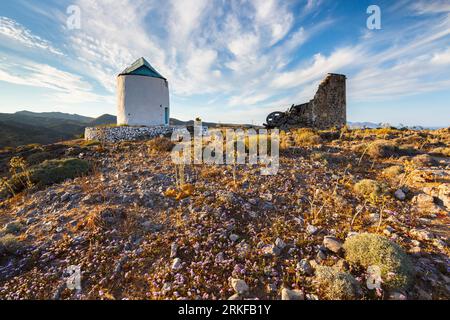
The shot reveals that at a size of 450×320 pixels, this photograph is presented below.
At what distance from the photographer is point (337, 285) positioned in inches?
120

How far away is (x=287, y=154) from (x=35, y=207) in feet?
31.7

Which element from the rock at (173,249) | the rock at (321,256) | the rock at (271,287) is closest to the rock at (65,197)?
the rock at (173,249)

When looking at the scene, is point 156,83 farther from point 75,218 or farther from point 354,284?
point 354,284

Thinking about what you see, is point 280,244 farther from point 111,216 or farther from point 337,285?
point 111,216

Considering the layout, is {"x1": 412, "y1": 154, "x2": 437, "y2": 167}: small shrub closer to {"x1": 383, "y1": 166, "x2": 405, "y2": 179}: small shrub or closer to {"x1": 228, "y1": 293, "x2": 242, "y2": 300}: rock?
{"x1": 383, "y1": 166, "x2": 405, "y2": 179}: small shrub

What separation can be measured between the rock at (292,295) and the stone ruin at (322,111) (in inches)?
716

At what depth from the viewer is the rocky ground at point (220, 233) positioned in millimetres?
3369

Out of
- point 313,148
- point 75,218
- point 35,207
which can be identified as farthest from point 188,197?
point 313,148

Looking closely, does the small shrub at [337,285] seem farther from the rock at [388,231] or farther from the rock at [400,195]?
the rock at [400,195]

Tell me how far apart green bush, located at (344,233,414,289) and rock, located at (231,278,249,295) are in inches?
74.7

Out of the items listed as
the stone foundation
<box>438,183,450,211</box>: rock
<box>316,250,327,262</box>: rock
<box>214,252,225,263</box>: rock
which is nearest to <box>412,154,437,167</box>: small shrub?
<box>438,183,450,211</box>: rock

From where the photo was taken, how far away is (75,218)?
549cm
